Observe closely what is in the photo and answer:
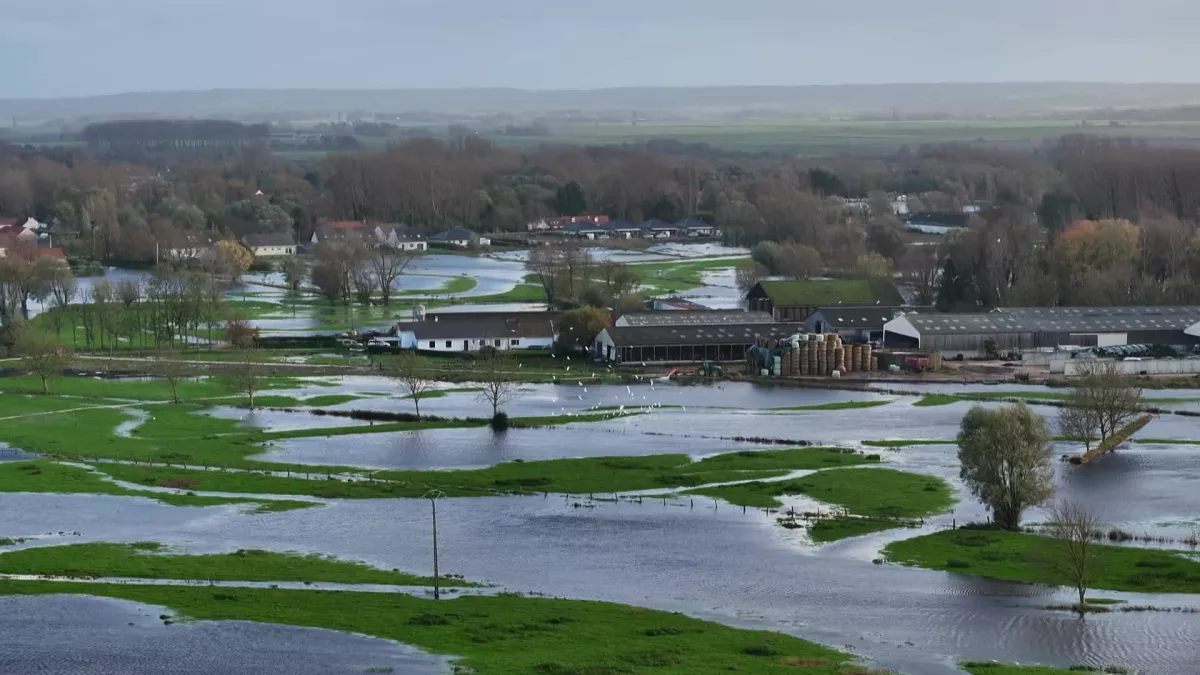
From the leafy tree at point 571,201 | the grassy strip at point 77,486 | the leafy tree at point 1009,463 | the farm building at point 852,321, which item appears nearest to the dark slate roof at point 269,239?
the leafy tree at point 571,201

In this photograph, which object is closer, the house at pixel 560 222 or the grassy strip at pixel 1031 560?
the grassy strip at pixel 1031 560

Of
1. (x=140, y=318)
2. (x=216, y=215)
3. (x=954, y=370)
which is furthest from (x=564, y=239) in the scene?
(x=954, y=370)

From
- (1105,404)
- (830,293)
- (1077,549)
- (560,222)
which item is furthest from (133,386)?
(560,222)

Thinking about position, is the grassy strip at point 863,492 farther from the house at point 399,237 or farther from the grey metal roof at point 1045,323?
the house at point 399,237

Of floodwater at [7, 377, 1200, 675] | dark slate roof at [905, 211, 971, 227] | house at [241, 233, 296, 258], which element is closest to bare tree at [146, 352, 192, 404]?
floodwater at [7, 377, 1200, 675]

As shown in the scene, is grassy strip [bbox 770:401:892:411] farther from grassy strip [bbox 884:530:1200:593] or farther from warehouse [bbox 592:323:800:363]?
grassy strip [bbox 884:530:1200:593]

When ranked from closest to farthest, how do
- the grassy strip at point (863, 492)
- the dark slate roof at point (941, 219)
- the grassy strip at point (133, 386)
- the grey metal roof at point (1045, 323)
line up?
the grassy strip at point (863, 492)
the grassy strip at point (133, 386)
the grey metal roof at point (1045, 323)
the dark slate roof at point (941, 219)
